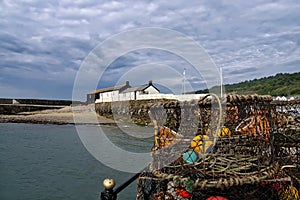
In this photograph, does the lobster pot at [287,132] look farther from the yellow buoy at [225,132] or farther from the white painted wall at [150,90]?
the white painted wall at [150,90]

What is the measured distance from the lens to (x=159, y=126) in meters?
3.18

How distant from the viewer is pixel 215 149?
314 cm

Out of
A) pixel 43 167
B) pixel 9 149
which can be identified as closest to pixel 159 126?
pixel 43 167

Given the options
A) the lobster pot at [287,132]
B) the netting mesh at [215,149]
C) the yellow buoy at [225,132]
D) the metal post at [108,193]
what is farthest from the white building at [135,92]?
the metal post at [108,193]

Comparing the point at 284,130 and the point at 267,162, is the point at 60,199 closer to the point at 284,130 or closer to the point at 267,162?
the point at 284,130

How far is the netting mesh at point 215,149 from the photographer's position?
2760 mm

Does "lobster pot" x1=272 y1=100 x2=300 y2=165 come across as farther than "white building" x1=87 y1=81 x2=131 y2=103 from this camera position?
No

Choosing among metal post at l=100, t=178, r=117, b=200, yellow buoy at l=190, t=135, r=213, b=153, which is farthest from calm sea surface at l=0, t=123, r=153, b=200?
metal post at l=100, t=178, r=117, b=200

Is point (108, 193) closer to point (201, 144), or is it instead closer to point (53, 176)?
point (201, 144)

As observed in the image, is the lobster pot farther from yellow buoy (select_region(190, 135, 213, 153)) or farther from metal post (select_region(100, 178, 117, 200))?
metal post (select_region(100, 178, 117, 200))

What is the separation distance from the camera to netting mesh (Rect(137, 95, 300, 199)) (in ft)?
9.05

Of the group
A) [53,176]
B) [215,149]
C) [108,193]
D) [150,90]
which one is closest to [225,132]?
[215,149]

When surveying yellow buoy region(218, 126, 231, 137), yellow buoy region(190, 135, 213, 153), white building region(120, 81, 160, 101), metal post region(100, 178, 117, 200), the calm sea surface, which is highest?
white building region(120, 81, 160, 101)

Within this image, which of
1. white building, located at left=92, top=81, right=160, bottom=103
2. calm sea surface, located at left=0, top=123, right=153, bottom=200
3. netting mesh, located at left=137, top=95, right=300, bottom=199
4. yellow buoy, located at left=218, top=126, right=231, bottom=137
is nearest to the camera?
netting mesh, located at left=137, top=95, right=300, bottom=199
